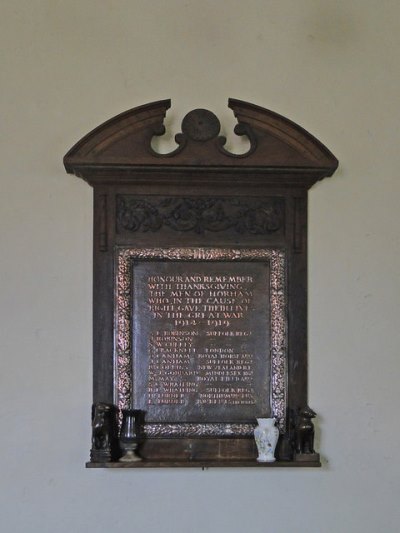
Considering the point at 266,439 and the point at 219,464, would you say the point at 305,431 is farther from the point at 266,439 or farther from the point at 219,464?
the point at 219,464

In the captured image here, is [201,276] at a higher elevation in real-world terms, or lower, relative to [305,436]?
higher

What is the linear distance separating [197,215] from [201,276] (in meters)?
0.20

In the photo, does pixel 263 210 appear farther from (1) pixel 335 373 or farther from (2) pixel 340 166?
(1) pixel 335 373

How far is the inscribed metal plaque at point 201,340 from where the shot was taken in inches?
102

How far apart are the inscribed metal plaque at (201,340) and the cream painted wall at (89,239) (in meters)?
0.17

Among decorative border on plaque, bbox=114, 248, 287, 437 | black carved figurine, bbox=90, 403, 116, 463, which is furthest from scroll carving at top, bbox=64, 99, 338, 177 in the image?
black carved figurine, bbox=90, 403, 116, 463

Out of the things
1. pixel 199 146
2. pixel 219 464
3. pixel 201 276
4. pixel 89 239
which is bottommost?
pixel 219 464

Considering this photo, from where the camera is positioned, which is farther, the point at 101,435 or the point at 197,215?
the point at 197,215

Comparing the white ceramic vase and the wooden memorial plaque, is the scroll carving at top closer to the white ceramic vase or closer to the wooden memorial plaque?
the wooden memorial plaque

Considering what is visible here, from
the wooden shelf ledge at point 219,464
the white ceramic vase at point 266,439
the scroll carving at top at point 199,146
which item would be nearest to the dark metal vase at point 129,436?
the wooden shelf ledge at point 219,464

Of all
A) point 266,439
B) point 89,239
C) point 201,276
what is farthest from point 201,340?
point 89,239

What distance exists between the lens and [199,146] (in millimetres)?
2596

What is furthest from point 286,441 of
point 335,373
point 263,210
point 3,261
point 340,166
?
point 3,261

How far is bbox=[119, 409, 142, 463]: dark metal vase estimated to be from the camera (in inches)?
98.0
